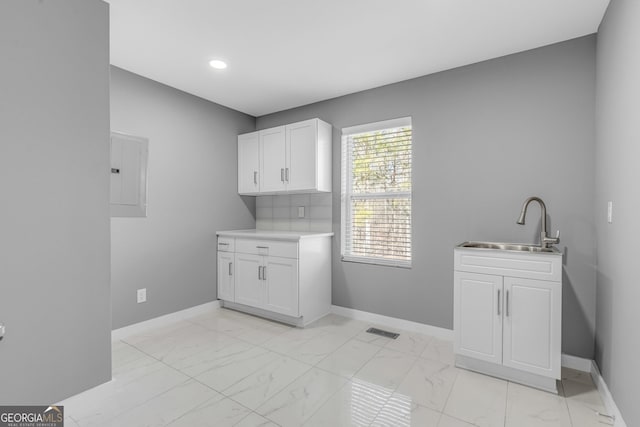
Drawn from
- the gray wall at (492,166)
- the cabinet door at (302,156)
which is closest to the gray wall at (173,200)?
the cabinet door at (302,156)

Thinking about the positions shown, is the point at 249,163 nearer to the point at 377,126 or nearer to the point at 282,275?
the point at 282,275

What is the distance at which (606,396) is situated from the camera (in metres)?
1.80

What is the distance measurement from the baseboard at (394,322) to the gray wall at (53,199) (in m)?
2.21

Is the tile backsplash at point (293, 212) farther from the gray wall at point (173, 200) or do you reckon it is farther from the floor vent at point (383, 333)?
the floor vent at point (383, 333)

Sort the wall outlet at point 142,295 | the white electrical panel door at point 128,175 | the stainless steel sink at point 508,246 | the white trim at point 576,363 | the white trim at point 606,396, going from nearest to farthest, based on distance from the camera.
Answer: the white trim at point 606,396, the white trim at point 576,363, the stainless steel sink at point 508,246, the white electrical panel door at point 128,175, the wall outlet at point 142,295

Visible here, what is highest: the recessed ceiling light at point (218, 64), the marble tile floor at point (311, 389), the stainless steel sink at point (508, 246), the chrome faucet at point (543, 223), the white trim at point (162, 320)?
the recessed ceiling light at point (218, 64)

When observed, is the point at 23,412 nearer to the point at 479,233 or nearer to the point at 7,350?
the point at 7,350

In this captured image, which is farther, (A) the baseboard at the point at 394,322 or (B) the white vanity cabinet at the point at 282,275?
(B) the white vanity cabinet at the point at 282,275

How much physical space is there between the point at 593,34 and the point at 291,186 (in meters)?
2.82

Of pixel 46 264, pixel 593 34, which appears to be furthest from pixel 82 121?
pixel 593 34

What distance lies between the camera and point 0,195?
4.77 ft

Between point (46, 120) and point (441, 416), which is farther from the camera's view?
point (441, 416)

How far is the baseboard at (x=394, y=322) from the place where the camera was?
278 centimetres

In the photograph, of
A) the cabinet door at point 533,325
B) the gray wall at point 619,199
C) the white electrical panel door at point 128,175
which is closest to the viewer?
the gray wall at point 619,199
